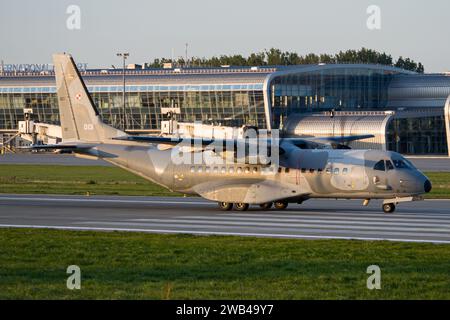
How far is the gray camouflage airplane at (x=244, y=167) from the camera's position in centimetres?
3462

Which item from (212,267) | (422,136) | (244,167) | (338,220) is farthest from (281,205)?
(422,136)

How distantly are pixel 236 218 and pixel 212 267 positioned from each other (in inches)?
521

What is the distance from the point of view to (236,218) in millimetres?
33719

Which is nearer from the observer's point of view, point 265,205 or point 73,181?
point 265,205

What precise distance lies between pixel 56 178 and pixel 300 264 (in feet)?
144

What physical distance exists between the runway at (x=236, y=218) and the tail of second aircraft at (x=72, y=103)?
300 centimetres

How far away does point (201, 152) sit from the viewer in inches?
1515

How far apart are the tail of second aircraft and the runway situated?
2995 millimetres

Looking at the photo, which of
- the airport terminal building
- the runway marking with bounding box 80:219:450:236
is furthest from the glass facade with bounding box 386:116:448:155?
the runway marking with bounding box 80:219:450:236

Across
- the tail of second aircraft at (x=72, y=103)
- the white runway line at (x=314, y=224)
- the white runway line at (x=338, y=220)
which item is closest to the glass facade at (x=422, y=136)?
the tail of second aircraft at (x=72, y=103)

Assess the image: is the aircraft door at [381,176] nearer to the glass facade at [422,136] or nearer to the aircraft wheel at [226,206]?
the aircraft wheel at [226,206]

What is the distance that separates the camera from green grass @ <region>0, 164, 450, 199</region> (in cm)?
4912

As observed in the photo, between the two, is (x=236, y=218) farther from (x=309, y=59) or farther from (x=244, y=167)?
(x=309, y=59)

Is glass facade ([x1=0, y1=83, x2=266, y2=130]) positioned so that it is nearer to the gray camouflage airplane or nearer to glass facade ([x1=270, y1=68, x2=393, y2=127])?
glass facade ([x1=270, y1=68, x2=393, y2=127])
